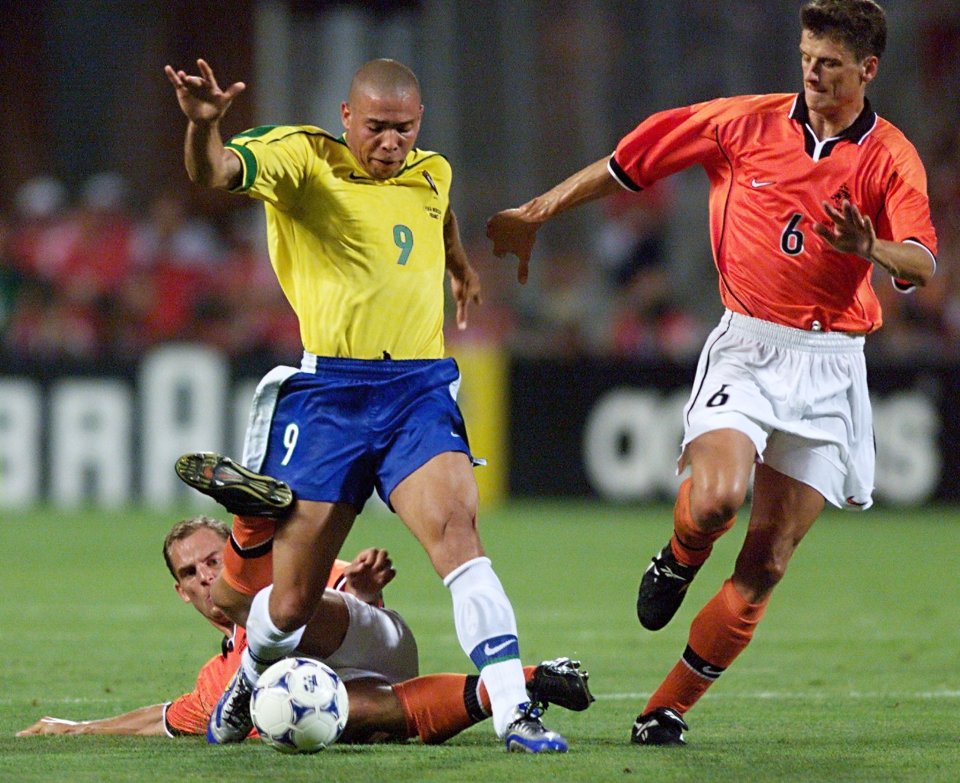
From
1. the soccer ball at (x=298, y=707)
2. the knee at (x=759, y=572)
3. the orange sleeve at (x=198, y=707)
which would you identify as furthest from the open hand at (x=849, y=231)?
the orange sleeve at (x=198, y=707)

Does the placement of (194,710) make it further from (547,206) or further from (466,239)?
(466,239)

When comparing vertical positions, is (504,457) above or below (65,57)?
below

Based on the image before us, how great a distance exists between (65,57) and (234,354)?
18.9 ft

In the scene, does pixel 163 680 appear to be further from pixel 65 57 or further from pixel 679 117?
pixel 65 57

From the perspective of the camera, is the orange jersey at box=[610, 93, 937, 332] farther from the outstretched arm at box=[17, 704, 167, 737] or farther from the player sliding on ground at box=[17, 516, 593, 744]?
the outstretched arm at box=[17, 704, 167, 737]

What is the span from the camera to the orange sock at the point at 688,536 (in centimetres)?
570

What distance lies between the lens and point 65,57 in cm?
1928

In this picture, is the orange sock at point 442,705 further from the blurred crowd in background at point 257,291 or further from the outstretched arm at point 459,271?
the blurred crowd in background at point 257,291

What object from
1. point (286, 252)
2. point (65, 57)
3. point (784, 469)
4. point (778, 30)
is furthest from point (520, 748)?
point (65, 57)

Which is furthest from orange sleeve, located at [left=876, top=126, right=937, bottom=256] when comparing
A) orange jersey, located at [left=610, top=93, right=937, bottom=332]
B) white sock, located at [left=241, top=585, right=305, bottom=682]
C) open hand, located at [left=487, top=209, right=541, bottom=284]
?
white sock, located at [left=241, top=585, right=305, bottom=682]

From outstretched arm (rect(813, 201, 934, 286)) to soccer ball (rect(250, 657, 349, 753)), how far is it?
2.00 meters

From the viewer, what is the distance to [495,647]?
5.39 meters

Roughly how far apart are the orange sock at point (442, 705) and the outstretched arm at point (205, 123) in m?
1.72

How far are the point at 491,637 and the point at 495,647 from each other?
0.03 meters
